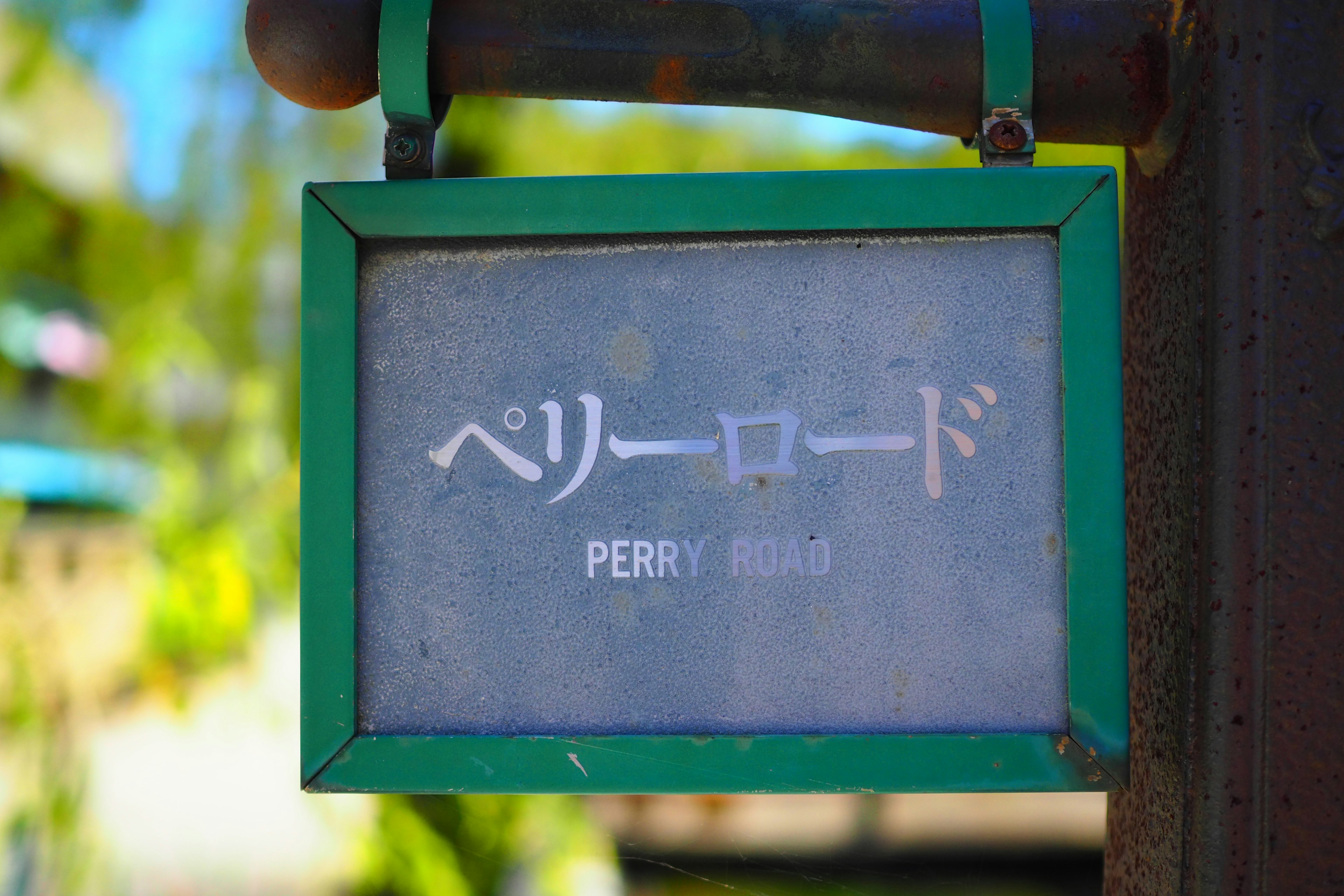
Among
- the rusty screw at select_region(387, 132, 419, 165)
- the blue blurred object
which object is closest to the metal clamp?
the rusty screw at select_region(387, 132, 419, 165)

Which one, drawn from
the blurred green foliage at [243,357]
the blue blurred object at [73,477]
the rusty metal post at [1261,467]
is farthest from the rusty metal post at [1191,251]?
the blue blurred object at [73,477]

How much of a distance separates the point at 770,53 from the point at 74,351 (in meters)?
2.35

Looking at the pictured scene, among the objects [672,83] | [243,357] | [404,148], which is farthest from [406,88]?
[243,357]

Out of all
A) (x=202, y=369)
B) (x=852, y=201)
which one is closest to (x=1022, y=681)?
(x=852, y=201)

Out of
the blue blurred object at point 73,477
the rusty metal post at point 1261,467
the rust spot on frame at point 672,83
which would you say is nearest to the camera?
the rusty metal post at point 1261,467

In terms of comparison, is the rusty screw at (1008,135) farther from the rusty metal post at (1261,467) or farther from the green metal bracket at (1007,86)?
the rusty metal post at (1261,467)

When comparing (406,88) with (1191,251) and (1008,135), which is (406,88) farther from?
(1191,251)

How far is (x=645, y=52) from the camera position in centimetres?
95

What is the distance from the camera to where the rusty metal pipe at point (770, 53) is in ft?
3.03

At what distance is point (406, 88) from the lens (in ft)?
3.06

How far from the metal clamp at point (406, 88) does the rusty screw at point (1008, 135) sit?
1.77 ft

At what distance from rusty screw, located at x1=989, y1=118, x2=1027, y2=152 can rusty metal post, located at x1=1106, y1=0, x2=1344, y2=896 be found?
0.16 meters

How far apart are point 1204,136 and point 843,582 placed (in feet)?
1.76

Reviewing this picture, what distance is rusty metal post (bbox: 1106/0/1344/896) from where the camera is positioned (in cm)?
85
